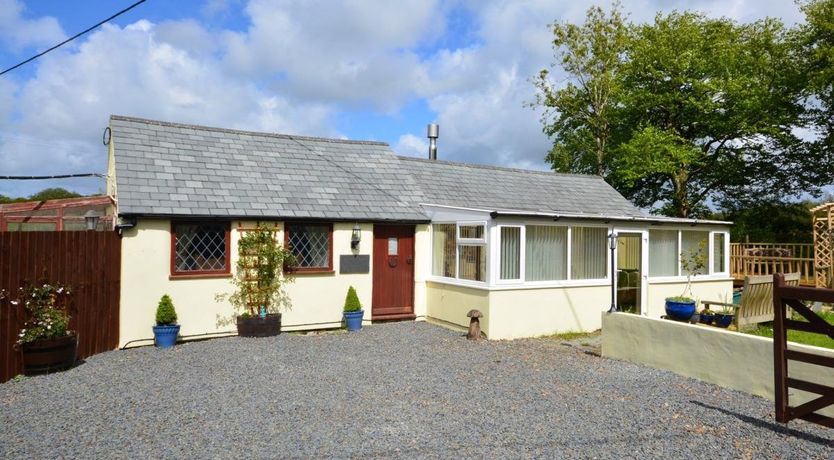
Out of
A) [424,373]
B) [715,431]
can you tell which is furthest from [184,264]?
[715,431]

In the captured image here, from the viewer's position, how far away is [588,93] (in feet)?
91.6

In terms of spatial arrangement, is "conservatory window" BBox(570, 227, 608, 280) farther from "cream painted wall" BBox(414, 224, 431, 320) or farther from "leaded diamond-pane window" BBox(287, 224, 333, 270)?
"leaded diamond-pane window" BBox(287, 224, 333, 270)

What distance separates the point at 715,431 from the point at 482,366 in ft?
11.6

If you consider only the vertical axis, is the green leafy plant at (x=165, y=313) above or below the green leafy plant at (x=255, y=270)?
below

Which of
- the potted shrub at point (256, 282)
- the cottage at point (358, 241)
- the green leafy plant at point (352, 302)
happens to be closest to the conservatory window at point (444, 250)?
the cottage at point (358, 241)

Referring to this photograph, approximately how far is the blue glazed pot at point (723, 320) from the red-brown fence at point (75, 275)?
1163 centimetres

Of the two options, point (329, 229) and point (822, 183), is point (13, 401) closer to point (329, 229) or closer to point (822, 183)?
point (329, 229)

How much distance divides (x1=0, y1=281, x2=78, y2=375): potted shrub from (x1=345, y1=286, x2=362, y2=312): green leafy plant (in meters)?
5.15

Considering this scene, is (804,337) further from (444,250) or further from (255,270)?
(255,270)

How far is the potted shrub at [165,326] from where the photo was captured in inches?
385

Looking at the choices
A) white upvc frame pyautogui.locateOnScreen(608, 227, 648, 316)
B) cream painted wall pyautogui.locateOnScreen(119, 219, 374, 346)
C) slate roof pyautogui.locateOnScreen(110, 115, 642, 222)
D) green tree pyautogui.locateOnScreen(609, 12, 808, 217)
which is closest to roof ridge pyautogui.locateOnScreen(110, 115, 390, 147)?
slate roof pyautogui.locateOnScreen(110, 115, 642, 222)

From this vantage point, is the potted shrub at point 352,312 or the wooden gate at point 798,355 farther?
the potted shrub at point 352,312

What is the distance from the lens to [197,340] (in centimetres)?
1045

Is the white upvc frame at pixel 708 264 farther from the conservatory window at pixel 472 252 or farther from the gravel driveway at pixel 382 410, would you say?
the gravel driveway at pixel 382 410
